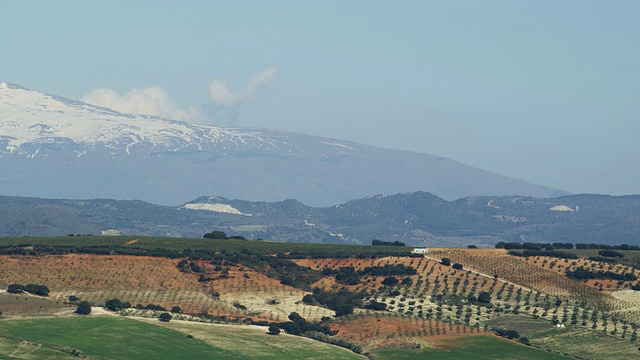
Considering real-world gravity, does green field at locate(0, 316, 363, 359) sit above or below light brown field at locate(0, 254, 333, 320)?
below

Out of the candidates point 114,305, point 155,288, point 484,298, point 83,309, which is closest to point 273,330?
point 114,305

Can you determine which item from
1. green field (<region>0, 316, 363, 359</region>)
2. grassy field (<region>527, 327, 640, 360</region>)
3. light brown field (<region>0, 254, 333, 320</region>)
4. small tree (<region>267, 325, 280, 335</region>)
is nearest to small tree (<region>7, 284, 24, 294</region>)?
light brown field (<region>0, 254, 333, 320</region>)

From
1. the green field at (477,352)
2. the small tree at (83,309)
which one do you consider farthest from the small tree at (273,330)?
the small tree at (83,309)

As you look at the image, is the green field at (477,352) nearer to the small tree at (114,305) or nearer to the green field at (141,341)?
the green field at (141,341)

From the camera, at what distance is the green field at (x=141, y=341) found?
4865 inches

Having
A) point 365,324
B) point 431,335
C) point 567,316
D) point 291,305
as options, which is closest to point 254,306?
point 291,305

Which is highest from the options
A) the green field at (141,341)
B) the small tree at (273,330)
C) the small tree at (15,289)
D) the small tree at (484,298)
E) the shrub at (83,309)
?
the small tree at (484,298)

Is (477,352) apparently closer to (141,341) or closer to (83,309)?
(141,341)

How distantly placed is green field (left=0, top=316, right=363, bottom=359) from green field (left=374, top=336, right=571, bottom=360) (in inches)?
247

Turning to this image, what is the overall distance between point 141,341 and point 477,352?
4116 cm

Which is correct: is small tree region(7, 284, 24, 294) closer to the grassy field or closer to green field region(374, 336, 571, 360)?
green field region(374, 336, 571, 360)

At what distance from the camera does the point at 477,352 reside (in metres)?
147

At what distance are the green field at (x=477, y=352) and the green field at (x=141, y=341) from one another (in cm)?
628

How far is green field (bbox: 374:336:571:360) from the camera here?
144125 millimetres
